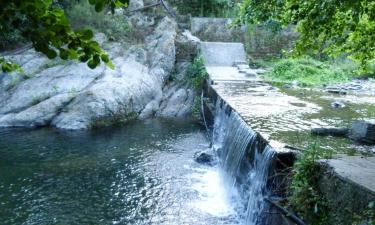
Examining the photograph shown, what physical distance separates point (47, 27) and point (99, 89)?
13241 millimetres

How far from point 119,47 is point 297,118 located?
10556 millimetres

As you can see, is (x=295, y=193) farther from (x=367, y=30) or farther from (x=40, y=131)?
(x=40, y=131)

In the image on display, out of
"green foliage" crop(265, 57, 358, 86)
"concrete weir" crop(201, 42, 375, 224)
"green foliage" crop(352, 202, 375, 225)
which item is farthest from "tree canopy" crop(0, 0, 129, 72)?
"green foliage" crop(265, 57, 358, 86)

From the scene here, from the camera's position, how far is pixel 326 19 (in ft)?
18.0

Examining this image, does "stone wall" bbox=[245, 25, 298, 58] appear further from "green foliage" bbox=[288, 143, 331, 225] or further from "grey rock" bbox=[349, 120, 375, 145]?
"green foliage" bbox=[288, 143, 331, 225]

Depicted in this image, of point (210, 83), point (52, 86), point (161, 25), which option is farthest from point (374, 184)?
point (161, 25)

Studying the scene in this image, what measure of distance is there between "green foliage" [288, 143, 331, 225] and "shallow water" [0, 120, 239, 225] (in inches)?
101

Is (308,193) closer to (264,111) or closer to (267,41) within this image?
(264,111)

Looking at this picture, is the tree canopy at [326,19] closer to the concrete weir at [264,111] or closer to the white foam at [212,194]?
the concrete weir at [264,111]

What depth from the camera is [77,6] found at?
17.9 m

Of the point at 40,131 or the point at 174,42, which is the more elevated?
the point at 174,42

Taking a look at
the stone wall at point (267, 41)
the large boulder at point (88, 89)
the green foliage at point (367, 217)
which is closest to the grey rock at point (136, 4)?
the large boulder at point (88, 89)

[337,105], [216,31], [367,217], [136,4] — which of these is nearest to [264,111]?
[337,105]

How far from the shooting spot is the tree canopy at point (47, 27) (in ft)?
6.14
